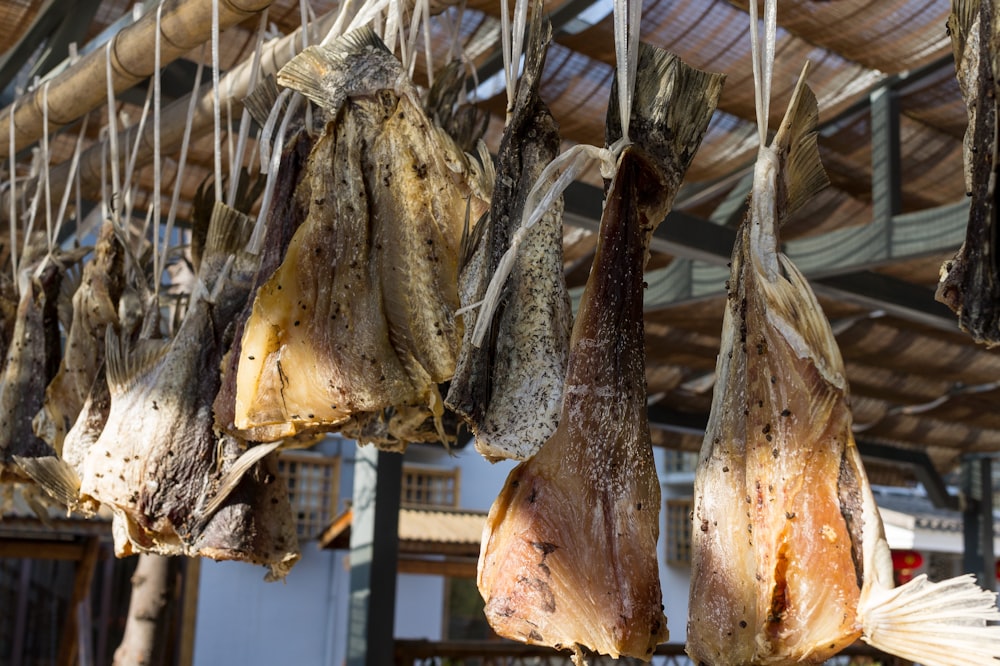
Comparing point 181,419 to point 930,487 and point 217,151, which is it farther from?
point 930,487

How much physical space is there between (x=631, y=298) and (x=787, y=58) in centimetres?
313

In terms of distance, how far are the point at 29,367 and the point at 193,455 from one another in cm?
124

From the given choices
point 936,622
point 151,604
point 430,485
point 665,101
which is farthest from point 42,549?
point 936,622

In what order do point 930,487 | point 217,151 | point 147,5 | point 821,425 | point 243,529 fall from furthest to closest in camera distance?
point 930,487
point 147,5
point 217,151
point 243,529
point 821,425

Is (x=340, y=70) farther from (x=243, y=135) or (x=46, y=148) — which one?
(x=46, y=148)

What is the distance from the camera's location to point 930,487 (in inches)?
424

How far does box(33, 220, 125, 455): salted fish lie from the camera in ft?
9.48

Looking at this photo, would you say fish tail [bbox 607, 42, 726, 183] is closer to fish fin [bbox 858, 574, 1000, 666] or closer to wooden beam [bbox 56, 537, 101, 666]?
fish fin [bbox 858, 574, 1000, 666]

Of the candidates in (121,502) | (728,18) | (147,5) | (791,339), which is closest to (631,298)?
(791,339)

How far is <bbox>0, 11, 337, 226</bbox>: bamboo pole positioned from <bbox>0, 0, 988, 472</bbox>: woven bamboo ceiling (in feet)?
0.22

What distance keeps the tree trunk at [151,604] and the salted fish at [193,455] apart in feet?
8.63

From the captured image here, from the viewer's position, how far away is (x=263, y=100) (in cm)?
223

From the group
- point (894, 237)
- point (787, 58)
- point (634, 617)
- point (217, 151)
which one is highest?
point (787, 58)

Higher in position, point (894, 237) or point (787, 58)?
point (787, 58)
